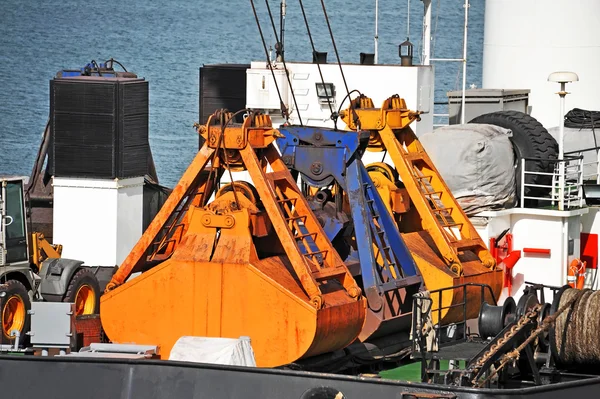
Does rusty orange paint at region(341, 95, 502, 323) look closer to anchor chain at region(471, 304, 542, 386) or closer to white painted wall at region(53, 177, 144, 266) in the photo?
anchor chain at region(471, 304, 542, 386)

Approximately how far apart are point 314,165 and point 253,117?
1153mm

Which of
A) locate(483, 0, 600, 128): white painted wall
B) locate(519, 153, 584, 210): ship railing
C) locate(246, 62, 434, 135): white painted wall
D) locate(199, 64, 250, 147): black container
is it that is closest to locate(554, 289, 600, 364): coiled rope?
locate(519, 153, 584, 210): ship railing

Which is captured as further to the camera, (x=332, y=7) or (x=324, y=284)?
(x=332, y=7)

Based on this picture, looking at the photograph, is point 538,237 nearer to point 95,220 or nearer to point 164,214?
point 95,220

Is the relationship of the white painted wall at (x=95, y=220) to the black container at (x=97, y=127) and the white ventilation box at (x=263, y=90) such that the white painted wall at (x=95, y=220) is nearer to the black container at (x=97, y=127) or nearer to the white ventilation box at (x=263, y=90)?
the black container at (x=97, y=127)

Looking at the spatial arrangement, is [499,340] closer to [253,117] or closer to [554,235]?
[253,117]

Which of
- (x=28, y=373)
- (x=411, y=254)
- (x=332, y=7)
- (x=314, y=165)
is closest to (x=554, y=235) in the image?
(x=411, y=254)

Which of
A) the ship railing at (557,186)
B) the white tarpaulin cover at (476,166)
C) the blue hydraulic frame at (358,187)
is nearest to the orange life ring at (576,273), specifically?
the ship railing at (557,186)

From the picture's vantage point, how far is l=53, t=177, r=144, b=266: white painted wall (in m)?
17.6

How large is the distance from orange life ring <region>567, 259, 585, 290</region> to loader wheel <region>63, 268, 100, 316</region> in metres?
5.44

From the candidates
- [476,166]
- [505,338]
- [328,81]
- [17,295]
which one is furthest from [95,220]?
[505,338]

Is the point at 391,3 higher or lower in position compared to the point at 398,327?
higher

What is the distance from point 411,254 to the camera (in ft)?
48.0

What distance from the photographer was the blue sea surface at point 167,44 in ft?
161
